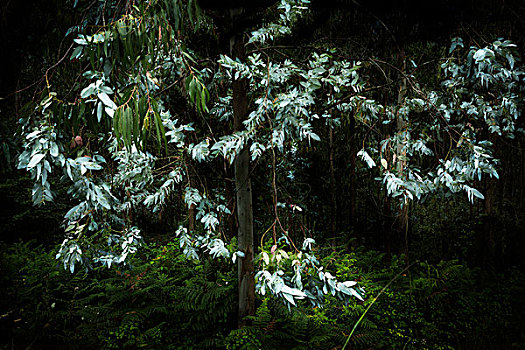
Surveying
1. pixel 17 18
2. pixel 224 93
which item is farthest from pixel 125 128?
pixel 224 93

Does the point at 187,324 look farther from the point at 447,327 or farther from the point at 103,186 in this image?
→ the point at 447,327

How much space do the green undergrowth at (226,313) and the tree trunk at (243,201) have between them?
0.55 feet

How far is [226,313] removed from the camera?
9.57 ft

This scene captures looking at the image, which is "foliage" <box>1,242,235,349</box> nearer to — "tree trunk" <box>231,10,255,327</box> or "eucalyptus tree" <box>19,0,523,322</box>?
"tree trunk" <box>231,10,255,327</box>

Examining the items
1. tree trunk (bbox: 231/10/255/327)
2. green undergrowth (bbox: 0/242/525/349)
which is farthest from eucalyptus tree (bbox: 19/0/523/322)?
green undergrowth (bbox: 0/242/525/349)

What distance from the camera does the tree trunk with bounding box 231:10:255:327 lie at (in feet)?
7.98

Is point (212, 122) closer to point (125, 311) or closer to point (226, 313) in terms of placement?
point (226, 313)

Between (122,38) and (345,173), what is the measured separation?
5.10m

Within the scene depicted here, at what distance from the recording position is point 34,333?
299 cm

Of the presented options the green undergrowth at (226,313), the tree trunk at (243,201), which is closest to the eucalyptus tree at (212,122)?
the tree trunk at (243,201)

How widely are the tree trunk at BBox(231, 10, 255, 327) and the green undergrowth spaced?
0.17 m

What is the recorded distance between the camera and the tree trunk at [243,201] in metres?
2.43

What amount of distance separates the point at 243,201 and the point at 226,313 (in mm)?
1156

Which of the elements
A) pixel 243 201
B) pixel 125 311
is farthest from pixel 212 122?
pixel 125 311
